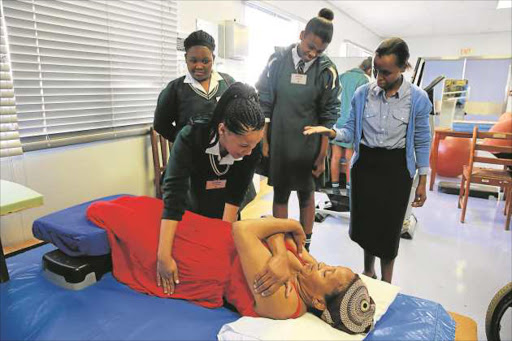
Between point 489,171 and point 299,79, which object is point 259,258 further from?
point 489,171

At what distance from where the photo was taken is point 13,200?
133 centimetres

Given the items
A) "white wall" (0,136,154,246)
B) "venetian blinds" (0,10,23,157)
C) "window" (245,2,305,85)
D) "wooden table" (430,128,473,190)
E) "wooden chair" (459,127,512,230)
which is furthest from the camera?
"wooden table" (430,128,473,190)

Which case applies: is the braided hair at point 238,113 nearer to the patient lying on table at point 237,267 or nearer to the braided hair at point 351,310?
the patient lying on table at point 237,267

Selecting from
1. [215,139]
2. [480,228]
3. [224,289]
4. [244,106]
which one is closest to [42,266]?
[224,289]

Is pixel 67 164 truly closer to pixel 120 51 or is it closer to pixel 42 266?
pixel 42 266

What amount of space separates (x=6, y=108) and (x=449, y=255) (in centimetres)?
305

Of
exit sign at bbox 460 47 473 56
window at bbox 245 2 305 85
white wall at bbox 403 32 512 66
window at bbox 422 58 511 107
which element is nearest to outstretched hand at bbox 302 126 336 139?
window at bbox 245 2 305 85

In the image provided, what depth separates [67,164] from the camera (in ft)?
6.93

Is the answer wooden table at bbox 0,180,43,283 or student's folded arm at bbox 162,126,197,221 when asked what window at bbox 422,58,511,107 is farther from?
wooden table at bbox 0,180,43,283

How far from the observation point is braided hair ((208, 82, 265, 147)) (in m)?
1.25

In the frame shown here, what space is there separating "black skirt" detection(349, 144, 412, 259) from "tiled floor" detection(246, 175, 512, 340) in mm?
549

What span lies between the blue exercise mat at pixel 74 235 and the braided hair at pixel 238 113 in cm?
68

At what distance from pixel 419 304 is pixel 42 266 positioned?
5.51 feet

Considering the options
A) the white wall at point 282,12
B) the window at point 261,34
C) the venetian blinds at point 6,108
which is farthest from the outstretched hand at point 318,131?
the window at point 261,34
